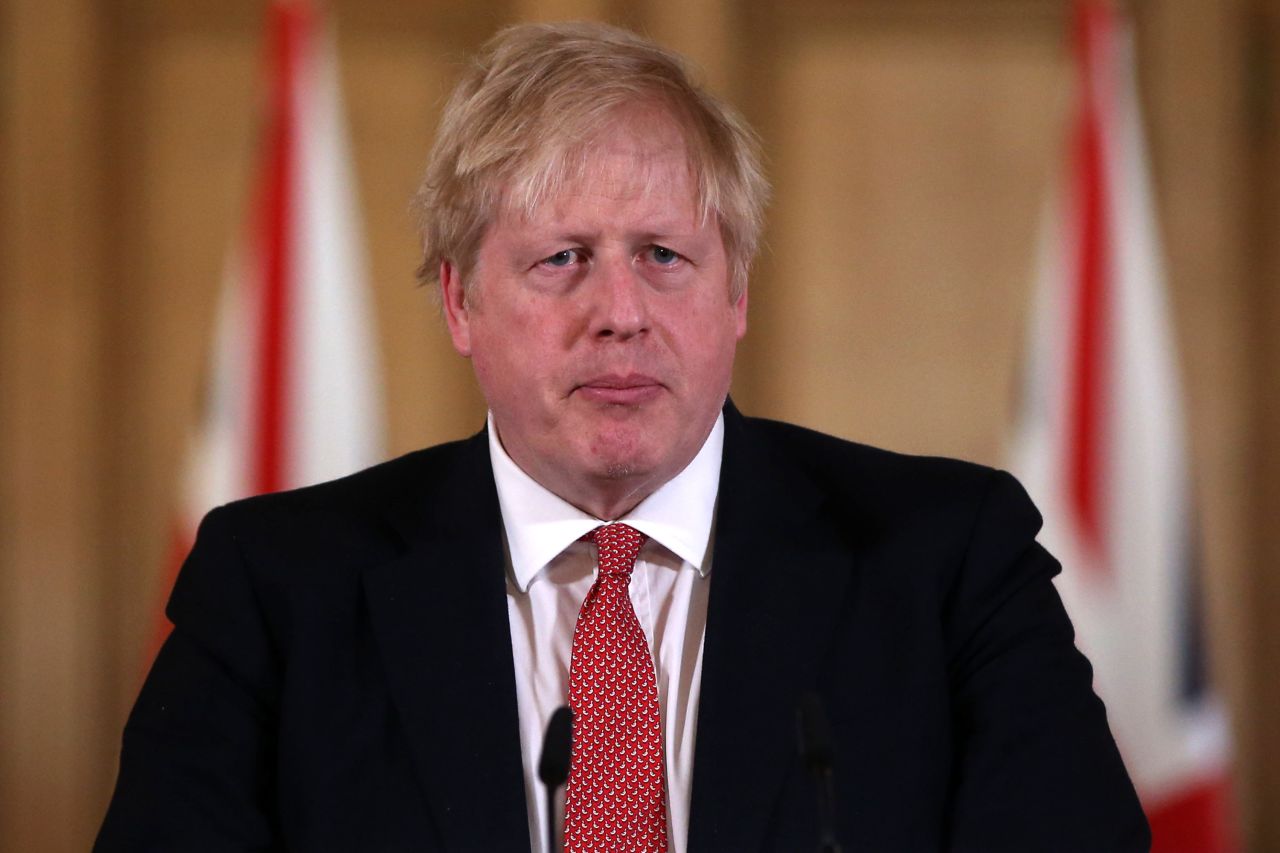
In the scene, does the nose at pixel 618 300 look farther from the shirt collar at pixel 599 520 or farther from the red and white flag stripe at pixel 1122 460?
the red and white flag stripe at pixel 1122 460

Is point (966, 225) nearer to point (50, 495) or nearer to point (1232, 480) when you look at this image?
point (1232, 480)

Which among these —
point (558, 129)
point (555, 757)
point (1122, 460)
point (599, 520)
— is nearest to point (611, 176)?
point (558, 129)

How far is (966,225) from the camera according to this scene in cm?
360

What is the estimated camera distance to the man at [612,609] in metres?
1.56

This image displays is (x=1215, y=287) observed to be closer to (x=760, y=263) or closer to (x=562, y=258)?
(x=760, y=263)

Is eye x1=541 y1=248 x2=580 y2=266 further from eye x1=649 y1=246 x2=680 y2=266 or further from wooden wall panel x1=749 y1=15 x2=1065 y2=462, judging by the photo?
wooden wall panel x1=749 y1=15 x2=1065 y2=462

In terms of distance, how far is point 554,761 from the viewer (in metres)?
1.14

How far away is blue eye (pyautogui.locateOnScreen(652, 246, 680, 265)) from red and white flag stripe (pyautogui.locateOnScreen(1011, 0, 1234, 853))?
190 centimetres

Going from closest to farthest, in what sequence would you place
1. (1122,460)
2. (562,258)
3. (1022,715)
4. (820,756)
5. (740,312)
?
1. (820,756)
2. (1022,715)
3. (562,258)
4. (740,312)
5. (1122,460)

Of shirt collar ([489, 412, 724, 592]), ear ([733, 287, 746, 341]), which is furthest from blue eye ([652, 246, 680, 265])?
shirt collar ([489, 412, 724, 592])

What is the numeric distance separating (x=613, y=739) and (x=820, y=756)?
485 millimetres

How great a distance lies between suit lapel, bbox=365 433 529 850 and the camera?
1.55 meters

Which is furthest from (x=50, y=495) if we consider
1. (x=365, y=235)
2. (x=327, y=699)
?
(x=327, y=699)

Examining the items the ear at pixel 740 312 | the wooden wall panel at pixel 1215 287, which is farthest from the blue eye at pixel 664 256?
the wooden wall panel at pixel 1215 287
